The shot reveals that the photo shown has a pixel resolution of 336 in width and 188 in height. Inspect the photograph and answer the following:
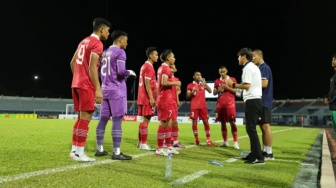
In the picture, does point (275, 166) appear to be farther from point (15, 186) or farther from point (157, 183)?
point (15, 186)

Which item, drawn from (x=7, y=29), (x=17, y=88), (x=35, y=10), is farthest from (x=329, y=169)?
(x=17, y=88)

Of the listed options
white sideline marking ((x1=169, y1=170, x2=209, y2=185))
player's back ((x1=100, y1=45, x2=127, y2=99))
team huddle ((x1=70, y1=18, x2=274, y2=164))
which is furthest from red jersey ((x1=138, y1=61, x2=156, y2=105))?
white sideline marking ((x1=169, y1=170, x2=209, y2=185))

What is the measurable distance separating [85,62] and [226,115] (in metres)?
5.07

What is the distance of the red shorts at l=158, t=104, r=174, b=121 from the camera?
619 cm

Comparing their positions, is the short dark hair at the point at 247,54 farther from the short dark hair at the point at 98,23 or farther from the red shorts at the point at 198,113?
the red shorts at the point at 198,113

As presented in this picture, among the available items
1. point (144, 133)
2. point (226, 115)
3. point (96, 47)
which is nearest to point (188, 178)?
point (96, 47)

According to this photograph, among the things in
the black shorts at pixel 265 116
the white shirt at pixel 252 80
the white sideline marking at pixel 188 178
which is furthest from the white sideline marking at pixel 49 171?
the black shorts at pixel 265 116

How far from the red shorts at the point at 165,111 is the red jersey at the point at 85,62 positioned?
6.08 feet

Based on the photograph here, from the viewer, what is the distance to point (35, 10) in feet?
213

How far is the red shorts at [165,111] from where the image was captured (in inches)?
244

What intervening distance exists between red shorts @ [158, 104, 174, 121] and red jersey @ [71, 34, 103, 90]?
1.85 m

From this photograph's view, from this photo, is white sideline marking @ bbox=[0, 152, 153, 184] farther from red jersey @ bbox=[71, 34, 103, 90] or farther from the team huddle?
red jersey @ bbox=[71, 34, 103, 90]

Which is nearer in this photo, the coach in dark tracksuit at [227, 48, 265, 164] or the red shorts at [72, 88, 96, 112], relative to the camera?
the red shorts at [72, 88, 96, 112]

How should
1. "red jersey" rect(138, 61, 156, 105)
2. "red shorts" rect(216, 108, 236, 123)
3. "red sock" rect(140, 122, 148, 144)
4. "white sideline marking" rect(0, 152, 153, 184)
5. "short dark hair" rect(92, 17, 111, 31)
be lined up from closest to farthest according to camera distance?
"white sideline marking" rect(0, 152, 153, 184), "short dark hair" rect(92, 17, 111, 31), "red jersey" rect(138, 61, 156, 105), "red sock" rect(140, 122, 148, 144), "red shorts" rect(216, 108, 236, 123)
